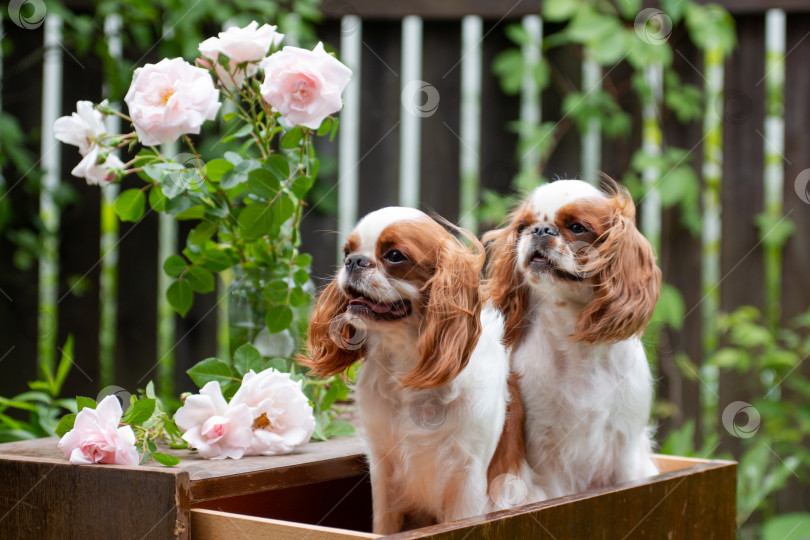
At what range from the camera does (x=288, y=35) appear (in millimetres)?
3076

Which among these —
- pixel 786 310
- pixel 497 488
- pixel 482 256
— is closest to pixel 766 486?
pixel 786 310

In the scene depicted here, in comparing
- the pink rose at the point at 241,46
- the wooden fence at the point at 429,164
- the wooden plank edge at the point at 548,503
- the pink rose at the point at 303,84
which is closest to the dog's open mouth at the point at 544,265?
the wooden plank edge at the point at 548,503

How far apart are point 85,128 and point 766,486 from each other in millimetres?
2517

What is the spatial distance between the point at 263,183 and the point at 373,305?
0.45 meters

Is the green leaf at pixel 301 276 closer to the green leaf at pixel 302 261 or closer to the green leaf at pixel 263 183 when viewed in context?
the green leaf at pixel 302 261

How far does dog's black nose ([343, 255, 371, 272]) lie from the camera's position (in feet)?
4.72

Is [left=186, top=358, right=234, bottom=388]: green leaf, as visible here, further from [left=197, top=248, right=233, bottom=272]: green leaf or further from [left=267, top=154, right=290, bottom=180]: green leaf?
[left=267, top=154, right=290, bottom=180]: green leaf

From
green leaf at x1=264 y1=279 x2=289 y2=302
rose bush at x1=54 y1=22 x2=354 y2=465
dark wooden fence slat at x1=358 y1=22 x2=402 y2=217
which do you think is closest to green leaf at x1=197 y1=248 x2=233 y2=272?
rose bush at x1=54 y1=22 x2=354 y2=465

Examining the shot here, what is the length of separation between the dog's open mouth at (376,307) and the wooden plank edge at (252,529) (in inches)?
13.4

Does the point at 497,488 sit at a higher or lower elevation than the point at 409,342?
lower

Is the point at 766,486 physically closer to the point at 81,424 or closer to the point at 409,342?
the point at 409,342

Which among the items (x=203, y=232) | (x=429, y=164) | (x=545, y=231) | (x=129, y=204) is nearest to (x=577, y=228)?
(x=545, y=231)

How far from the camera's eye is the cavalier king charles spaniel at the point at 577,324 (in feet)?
5.17

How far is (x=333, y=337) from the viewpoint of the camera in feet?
5.04
